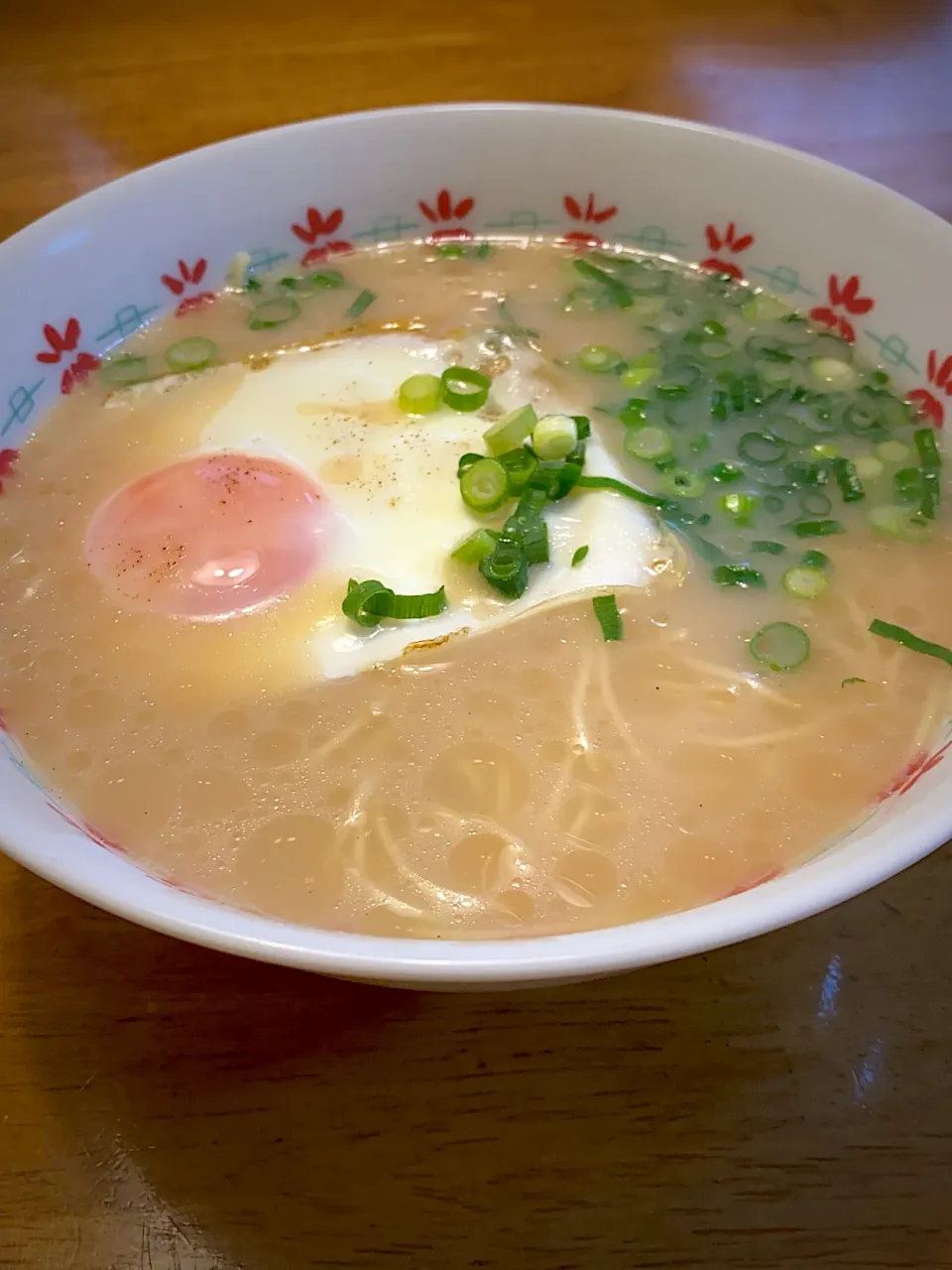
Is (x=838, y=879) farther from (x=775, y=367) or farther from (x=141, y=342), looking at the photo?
(x=141, y=342)

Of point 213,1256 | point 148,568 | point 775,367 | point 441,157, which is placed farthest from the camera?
point 441,157

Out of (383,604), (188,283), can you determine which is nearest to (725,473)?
(383,604)

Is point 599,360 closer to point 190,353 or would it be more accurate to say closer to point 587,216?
point 587,216

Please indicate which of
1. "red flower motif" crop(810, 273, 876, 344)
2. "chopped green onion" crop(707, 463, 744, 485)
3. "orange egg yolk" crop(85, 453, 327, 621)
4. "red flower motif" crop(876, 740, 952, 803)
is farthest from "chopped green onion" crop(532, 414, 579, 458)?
"red flower motif" crop(876, 740, 952, 803)

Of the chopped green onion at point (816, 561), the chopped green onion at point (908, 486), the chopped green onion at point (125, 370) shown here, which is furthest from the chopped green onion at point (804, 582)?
the chopped green onion at point (125, 370)

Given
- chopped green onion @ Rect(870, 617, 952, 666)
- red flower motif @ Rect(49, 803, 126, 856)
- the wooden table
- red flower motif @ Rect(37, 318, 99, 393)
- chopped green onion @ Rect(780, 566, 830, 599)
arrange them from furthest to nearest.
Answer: red flower motif @ Rect(37, 318, 99, 393) → chopped green onion @ Rect(780, 566, 830, 599) → chopped green onion @ Rect(870, 617, 952, 666) → red flower motif @ Rect(49, 803, 126, 856) → the wooden table

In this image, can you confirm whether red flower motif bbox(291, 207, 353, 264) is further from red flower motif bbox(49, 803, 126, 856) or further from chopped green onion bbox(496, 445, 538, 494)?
red flower motif bbox(49, 803, 126, 856)

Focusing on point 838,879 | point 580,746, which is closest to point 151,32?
point 580,746
